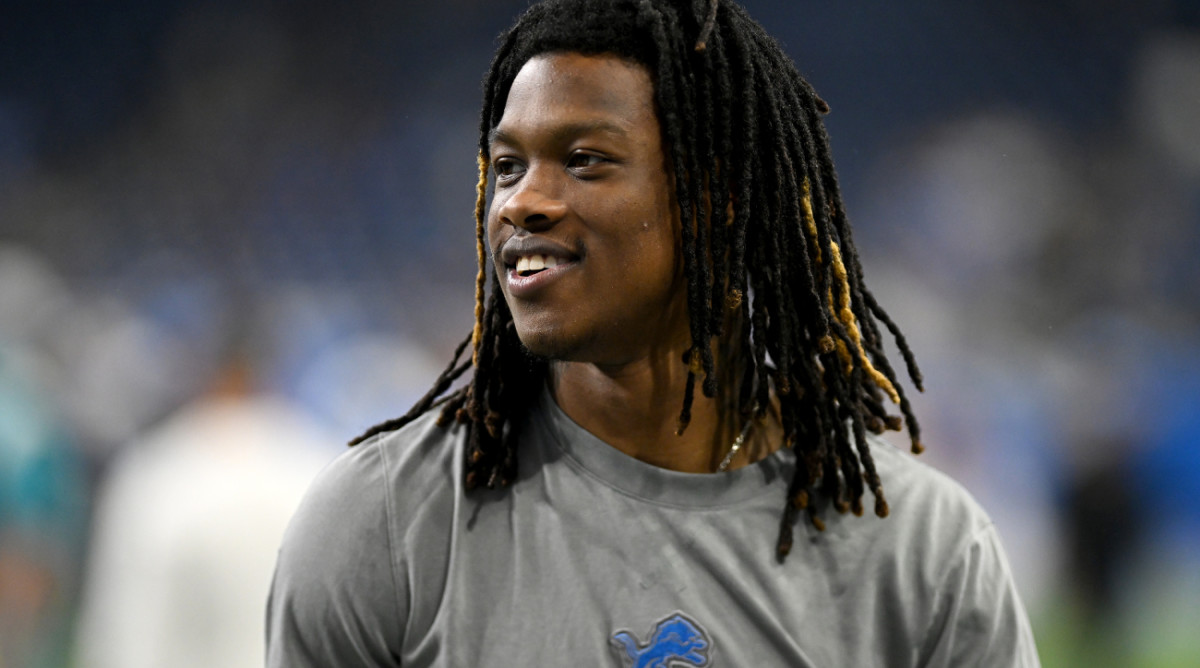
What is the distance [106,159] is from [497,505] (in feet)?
3.89

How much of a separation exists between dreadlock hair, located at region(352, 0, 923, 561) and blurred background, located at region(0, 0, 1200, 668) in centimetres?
74

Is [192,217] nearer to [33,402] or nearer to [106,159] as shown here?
[106,159]

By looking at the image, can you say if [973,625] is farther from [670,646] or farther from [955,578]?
[670,646]

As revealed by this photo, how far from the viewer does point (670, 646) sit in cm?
102

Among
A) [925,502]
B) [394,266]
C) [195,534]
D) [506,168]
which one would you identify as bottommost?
[195,534]

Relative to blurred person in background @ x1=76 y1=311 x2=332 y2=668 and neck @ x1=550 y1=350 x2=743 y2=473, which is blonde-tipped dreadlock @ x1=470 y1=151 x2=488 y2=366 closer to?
neck @ x1=550 y1=350 x2=743 y2=473

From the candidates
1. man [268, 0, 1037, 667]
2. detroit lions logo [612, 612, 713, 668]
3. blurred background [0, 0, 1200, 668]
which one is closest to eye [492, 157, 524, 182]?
man [268, 0, 1037, 667]

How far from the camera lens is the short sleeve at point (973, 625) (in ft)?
3.51

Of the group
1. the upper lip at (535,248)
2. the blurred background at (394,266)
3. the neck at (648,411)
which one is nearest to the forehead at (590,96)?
the upper lip at (535,248)

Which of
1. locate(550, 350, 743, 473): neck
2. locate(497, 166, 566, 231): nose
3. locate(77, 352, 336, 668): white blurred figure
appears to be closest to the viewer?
locate(497, 166, 566, 231): nose

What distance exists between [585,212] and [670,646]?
16.1 inches

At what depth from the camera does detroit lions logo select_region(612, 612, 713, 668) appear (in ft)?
3.31

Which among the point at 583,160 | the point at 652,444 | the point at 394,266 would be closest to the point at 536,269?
the point at 583,160

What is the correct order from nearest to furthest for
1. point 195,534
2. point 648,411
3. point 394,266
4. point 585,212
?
1. point 585,212
2. point 648,411
3. point 195,534
4. point 394,266
